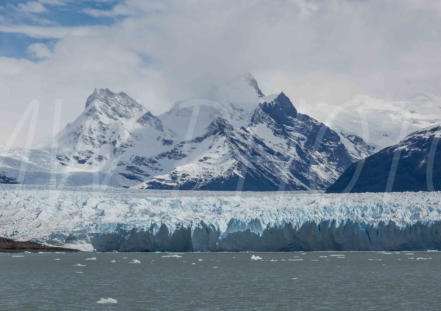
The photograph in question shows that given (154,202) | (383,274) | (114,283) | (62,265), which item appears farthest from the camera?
(154,202)

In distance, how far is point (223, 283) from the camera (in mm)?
46406

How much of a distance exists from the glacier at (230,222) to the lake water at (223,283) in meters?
4.04

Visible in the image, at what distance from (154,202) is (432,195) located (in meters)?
29.5

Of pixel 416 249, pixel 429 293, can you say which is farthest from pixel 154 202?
pixel 429 293

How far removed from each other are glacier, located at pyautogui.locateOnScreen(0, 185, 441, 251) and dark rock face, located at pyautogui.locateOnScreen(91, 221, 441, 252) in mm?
99

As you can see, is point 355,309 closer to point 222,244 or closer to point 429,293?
point 429,293

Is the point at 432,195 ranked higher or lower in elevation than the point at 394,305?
higher

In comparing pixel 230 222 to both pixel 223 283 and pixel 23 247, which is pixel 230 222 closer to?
pixel 23 247

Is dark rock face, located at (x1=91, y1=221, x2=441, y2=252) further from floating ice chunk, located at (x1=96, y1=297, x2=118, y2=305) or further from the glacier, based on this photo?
floating ice chunk, located at (x1=96, y1=297, x2=118, y2=305)

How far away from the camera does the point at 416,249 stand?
249ft

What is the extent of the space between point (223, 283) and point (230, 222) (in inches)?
1137

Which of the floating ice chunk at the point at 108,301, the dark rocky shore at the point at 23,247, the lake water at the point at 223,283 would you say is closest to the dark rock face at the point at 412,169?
the lake water at the point at 223,283

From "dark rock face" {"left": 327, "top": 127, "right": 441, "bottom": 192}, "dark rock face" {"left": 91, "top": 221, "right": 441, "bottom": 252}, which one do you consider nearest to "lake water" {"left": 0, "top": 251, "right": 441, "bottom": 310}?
"dark rock face" {"left": 91, "top": 221, "right": 441, "bottom": 252}

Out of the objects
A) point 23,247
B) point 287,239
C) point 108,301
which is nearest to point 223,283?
point 108,301
